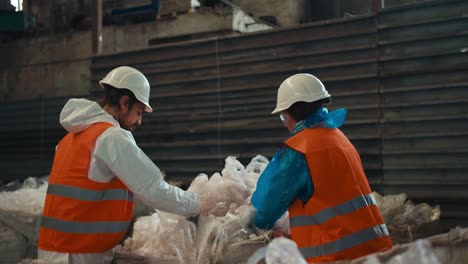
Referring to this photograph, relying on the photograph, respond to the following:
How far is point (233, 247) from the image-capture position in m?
2.60

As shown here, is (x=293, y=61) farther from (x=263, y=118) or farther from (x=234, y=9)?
(x=234, y=9)

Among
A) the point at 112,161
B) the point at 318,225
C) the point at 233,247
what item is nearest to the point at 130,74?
the point at 112,161

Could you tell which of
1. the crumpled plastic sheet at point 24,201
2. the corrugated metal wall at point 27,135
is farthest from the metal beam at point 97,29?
the crumpled plastic sheet at point 24,201

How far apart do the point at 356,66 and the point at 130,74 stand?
224 cm

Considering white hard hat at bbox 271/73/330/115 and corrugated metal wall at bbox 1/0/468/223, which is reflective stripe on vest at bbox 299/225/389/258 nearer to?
white hard hat at bbox 271/73/330/115

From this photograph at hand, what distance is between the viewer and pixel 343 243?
2023 millimetres

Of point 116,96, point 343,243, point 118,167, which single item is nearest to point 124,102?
point 116,96

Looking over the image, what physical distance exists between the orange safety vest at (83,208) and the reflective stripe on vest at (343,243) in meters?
0.90

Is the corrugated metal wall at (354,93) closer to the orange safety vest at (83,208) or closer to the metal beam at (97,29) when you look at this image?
the metal beam at (97,29)

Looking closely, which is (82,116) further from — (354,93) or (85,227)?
(354,93)

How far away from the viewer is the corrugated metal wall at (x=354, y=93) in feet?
12.1

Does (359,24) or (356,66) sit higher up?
(359,24)

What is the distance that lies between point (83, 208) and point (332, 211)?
3.75 ft

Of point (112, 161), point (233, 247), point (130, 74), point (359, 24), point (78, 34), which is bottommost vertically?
point (233, 247)
